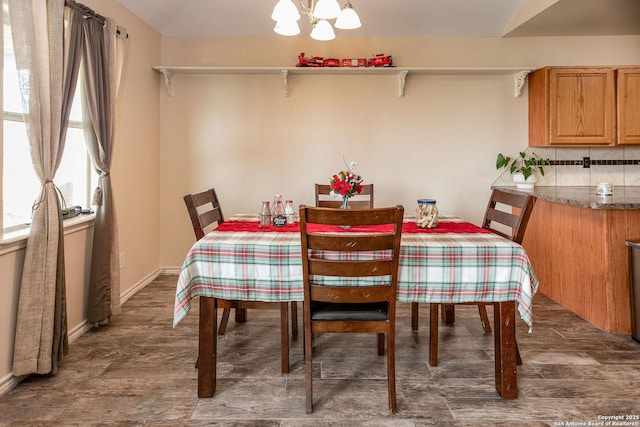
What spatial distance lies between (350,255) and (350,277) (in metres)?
0.10

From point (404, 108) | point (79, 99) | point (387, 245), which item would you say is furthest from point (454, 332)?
point (79, 99)

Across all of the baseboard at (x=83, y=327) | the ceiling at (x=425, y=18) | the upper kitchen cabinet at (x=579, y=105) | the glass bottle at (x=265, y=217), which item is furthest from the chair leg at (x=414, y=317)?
the ceiling at (x=425, y=18)

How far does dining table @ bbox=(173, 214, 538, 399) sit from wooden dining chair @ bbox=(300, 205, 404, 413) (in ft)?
0.35

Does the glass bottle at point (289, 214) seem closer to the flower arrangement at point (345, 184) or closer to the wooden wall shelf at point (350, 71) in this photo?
the flower arrangement at point (345, 184)

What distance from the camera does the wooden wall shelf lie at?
4.01 meters

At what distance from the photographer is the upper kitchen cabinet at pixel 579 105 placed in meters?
3.91

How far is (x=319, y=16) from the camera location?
2131 mm

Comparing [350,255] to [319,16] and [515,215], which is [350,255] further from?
[319,16]

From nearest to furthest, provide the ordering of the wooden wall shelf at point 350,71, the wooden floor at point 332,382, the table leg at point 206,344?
the wooden floor at point 332,382 → the table leg at point 206,344 → the wooden wall shelf at point 350,71

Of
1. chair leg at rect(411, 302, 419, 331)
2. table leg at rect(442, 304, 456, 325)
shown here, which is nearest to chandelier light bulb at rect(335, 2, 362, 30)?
chair leg at rect(411, 302, 419, 331)

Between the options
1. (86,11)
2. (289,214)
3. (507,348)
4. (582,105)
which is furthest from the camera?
(582,105)

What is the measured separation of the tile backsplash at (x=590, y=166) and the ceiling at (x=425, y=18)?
1.07m

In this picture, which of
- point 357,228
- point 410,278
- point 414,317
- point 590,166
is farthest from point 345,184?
point 590,166

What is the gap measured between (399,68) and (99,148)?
8.43 feet
